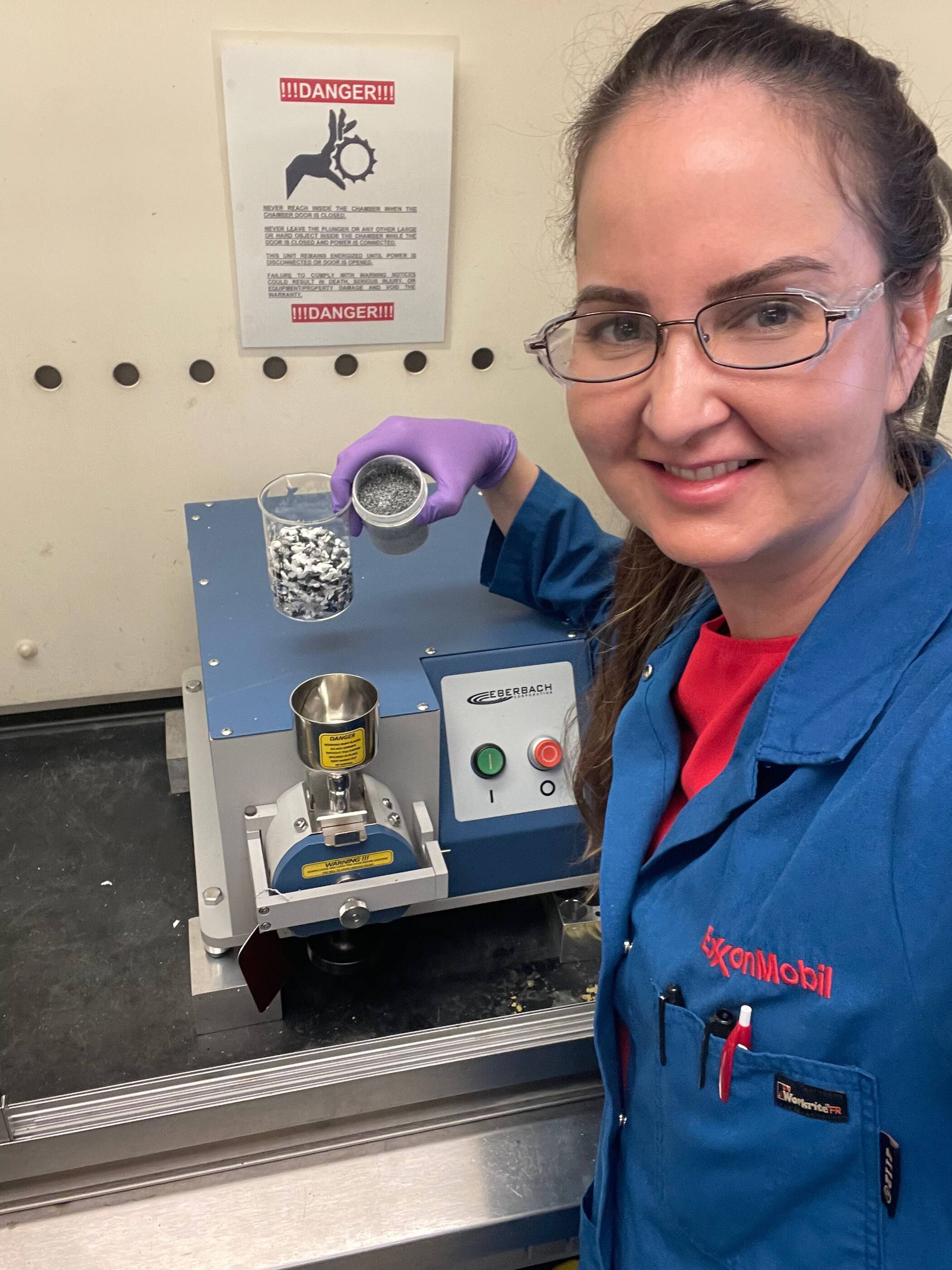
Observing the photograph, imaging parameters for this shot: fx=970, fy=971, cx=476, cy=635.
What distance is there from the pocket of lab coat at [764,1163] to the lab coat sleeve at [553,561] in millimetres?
546

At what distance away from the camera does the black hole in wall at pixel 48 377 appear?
1199 mm

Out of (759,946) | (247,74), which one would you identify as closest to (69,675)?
(247,74)

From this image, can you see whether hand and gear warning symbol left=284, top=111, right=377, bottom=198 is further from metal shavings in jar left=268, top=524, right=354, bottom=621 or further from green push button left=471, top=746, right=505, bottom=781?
green push button left=471, top=746, right=505, bottom=781

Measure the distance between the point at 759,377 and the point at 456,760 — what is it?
61 centimetres

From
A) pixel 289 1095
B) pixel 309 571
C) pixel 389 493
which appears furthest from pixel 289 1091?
pixel 389 493

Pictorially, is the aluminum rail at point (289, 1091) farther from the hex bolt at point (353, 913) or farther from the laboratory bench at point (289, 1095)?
the hex bolt at point (353, 913)

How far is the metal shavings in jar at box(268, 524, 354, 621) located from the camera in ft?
3.39

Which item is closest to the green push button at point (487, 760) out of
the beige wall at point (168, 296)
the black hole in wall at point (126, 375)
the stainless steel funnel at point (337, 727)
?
the stainless steel funnel at point (337, 727)

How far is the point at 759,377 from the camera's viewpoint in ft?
1.93

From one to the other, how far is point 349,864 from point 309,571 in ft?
1.01

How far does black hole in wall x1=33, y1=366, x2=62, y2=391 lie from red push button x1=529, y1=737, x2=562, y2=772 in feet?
2.43

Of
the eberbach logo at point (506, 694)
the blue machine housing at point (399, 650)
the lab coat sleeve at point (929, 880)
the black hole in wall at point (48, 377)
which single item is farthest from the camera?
the black hole in wall at point (48, 377)

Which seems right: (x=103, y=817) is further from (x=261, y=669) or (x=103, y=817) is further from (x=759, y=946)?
(x=759, y=946)

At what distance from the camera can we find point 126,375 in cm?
123
